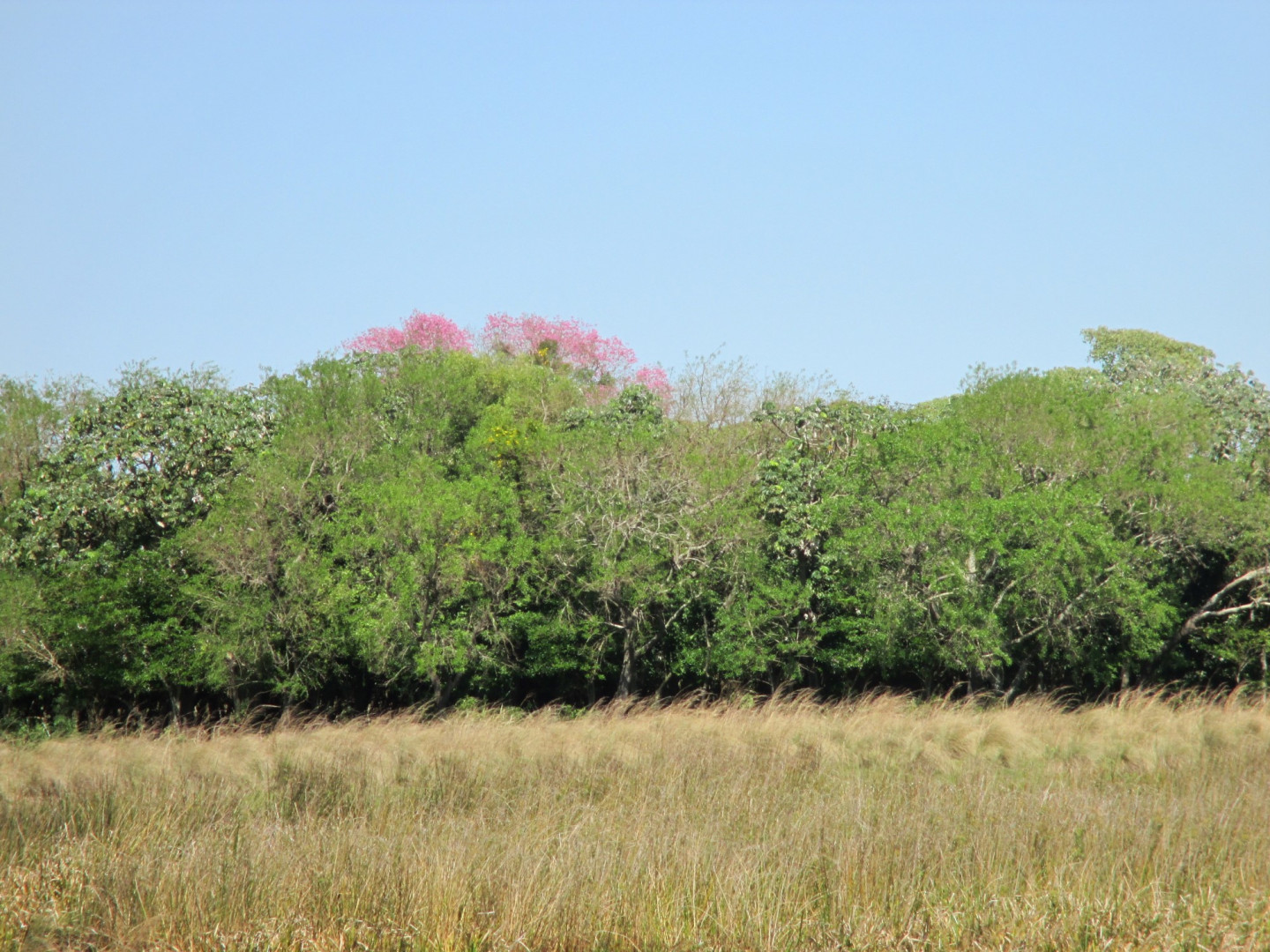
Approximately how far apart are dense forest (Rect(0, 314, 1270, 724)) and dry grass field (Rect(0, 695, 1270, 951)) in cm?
958

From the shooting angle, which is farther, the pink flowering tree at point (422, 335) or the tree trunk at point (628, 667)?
the pink flowering tree at point (422, 335)

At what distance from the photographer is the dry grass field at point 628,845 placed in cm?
668

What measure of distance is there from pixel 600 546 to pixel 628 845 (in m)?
15.3

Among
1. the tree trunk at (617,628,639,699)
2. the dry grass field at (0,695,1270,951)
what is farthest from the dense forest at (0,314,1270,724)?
the dry grass field at (0,695,1270,951)

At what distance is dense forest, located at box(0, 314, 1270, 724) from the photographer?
21922 millimetres

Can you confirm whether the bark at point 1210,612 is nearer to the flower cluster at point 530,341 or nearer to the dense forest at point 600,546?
the dense forest at point 600,546

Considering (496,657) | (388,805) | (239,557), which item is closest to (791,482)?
(496,657)

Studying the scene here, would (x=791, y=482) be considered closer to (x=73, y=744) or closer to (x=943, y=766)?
(x=943, y=766)

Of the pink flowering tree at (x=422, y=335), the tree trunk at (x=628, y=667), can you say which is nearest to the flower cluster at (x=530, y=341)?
the pink flowering tree at (x=422, y=335)

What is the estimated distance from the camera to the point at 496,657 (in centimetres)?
2456

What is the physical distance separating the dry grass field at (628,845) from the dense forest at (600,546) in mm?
9580

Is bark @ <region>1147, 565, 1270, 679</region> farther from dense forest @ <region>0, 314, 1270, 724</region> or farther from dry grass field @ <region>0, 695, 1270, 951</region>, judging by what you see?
dry grass field @ <region>0, 695, 1270, 951</region>

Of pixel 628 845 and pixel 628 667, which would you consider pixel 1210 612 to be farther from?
pixel 628 845

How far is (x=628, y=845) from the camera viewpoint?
25.4 ft
